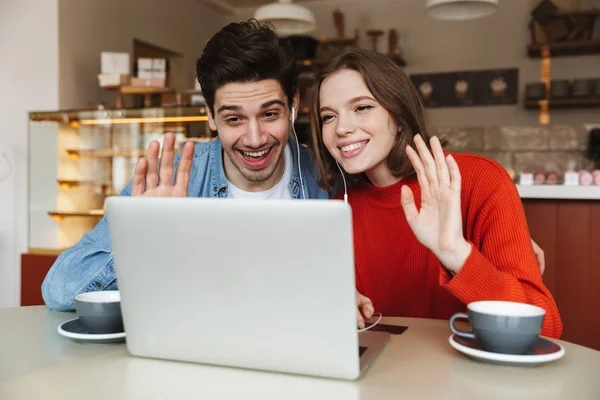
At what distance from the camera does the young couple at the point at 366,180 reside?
3.61ft

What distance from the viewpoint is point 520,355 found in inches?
34.0

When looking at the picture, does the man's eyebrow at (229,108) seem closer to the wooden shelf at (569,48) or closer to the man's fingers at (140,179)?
the man's fingers at (140,179)

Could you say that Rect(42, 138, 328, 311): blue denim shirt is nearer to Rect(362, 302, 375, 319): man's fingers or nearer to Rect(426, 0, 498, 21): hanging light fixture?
Rect(362, 302, 375, 319): man's fingers

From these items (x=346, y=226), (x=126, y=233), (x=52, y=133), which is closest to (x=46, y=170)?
(x=52, y=133)

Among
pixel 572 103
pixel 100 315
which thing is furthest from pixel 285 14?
pixel 100 315

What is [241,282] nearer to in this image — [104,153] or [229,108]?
[229,108]

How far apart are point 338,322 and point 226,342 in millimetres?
172

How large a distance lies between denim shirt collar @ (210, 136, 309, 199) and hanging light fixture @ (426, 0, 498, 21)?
71.7 inches

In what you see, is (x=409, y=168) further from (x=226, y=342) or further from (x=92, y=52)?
(x=92, y=52)

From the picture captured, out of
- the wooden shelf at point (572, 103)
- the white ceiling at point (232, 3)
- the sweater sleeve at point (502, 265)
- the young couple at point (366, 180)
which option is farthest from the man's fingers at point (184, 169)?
the white ceiling at point (232, 3)

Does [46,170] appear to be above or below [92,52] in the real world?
below

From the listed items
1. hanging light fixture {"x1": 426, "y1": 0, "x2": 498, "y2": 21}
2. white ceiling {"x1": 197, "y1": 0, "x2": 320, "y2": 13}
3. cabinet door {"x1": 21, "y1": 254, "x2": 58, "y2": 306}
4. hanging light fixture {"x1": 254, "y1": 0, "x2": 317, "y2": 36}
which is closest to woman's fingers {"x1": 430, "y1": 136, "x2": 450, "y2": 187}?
hanging light fixture {"x1": 426, "y1": 0, "x2": 498, "y2": 21}

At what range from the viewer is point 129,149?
3.61 meters

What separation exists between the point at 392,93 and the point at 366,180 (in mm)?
259
